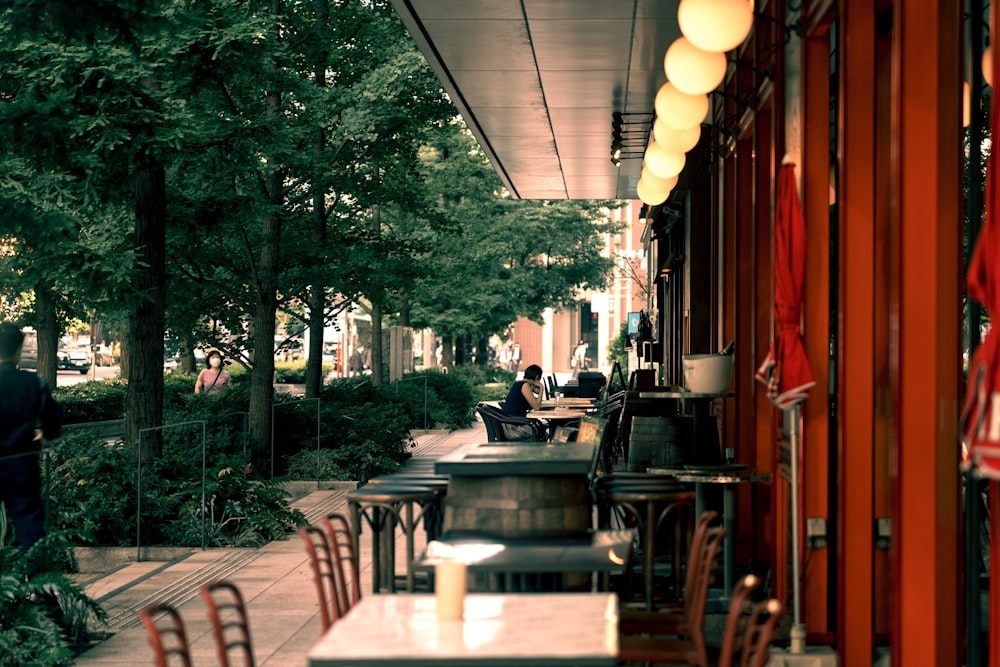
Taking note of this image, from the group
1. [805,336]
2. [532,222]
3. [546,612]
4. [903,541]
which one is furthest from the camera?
[532,222]

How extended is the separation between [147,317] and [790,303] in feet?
26.4

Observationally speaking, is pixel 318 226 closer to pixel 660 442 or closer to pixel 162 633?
pixel 660 442

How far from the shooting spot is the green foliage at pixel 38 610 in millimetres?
6945

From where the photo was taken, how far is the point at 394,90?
18125 millimetres

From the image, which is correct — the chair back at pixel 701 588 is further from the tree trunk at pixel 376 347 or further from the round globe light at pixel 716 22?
the tree trunk at pixel 376 347

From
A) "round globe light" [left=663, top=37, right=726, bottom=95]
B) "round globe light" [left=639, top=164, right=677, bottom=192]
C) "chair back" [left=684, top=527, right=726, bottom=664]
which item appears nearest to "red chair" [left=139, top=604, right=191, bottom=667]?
"chair back" [left=684, top=527, right=726, bottom=664]

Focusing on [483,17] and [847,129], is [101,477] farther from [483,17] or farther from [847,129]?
[847,129]

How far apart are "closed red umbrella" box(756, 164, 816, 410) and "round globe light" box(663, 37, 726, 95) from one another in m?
0.63

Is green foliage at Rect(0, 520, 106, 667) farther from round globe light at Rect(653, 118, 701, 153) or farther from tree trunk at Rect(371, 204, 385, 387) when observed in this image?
tree trunk at Rect(371, 204, 385, 387)

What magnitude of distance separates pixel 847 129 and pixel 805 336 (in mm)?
1147

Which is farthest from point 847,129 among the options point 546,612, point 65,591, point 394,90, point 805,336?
point 394,90

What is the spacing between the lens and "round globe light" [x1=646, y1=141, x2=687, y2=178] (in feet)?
31.9

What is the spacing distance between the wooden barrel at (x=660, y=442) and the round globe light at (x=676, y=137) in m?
1.86

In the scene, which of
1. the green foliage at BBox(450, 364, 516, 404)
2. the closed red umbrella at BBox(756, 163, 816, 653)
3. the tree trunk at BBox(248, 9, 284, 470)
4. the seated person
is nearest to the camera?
the closed red umbrella at BBox(756, 163, 816, 653)
